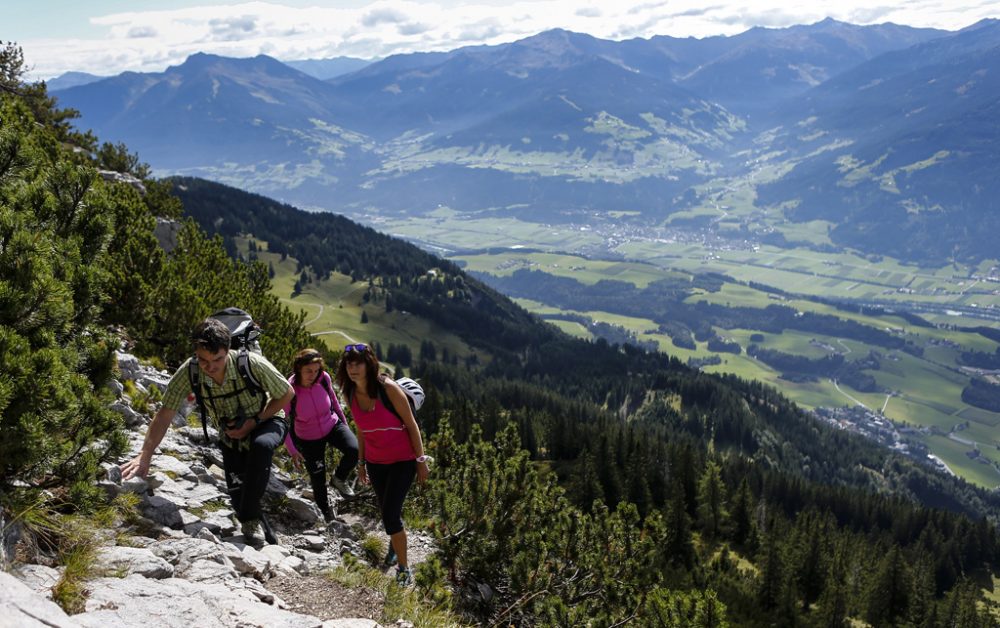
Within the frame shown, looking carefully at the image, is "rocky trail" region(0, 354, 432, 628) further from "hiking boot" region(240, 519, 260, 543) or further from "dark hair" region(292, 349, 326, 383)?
"dark hair" region(292, 349, 326, 383)

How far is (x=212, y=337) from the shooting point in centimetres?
964

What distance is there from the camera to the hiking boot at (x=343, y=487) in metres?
15.1

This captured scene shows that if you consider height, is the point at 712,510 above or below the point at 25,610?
below

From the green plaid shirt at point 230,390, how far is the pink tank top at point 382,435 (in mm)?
1417

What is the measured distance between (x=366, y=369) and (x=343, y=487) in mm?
5785

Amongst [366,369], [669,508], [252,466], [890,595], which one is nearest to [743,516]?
[890,595]

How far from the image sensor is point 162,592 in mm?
8188

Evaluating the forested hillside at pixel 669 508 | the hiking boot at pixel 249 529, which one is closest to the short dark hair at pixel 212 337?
the hiking boot at pixel 249 529

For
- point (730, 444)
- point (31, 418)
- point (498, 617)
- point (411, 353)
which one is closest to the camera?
point (31, 418)

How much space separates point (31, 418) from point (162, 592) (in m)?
2.66

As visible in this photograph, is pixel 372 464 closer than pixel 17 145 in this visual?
No

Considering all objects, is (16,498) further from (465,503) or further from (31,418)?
(465,503)

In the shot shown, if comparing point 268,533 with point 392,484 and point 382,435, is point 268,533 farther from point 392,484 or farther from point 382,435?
point 382,435

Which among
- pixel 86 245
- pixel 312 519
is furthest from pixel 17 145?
pixel 312 519
